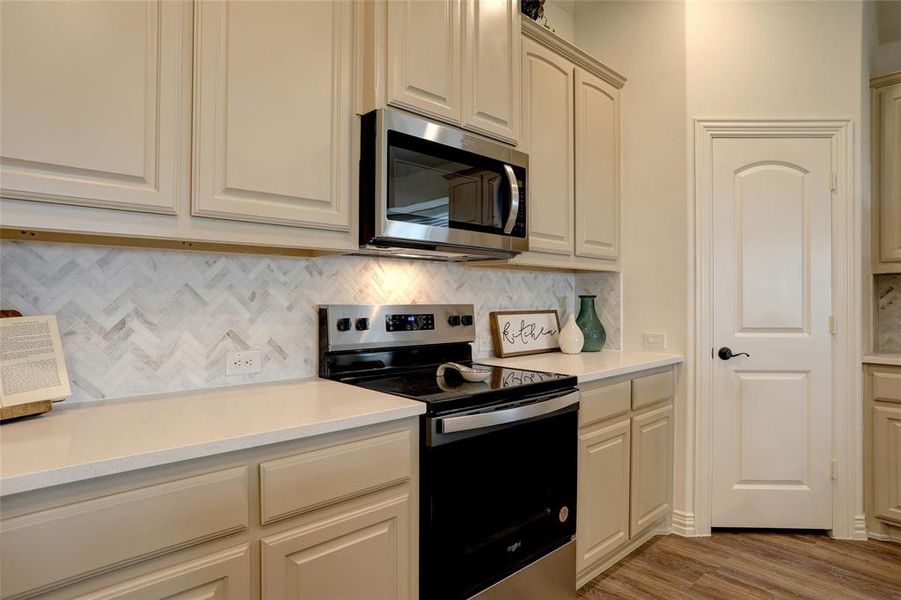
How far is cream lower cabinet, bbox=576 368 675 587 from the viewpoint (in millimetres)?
2148

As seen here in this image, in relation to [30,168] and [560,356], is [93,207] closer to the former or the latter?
[30,168]

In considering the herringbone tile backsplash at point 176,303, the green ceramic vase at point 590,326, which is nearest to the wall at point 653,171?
the green ceramic vase at point 590,326

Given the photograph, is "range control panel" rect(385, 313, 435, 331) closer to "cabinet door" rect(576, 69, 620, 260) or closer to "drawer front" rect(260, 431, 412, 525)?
"drawer front" rect(260, 431, 412, 525)

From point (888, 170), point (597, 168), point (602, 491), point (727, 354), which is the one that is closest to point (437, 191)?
point (597, 168)

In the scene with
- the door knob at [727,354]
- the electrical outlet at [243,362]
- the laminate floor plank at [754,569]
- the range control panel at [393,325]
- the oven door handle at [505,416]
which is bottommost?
the laminate floor plank at [754,569]

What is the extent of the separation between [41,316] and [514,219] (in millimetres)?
1526

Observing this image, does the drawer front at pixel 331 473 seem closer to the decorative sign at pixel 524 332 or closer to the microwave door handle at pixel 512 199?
the microwave door handle at pixel 512 199

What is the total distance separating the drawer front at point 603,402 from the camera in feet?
6.95

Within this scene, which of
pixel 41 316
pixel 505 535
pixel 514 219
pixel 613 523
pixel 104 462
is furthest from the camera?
pixel 613 523

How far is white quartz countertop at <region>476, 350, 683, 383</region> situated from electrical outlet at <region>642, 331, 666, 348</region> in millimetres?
66

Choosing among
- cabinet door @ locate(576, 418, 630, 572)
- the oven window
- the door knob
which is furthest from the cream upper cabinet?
the oven window

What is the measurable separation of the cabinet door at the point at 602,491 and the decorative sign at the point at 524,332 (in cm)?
62

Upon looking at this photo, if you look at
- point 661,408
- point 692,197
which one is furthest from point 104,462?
point 692,197

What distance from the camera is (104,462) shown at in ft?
3.13
